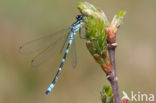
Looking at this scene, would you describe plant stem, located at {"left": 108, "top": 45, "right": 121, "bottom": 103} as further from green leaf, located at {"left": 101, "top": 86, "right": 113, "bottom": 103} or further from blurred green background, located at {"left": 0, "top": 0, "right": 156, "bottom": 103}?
blurred green background, located at {"left": 0, "top": 0, "right": 156, "bottom": 103}

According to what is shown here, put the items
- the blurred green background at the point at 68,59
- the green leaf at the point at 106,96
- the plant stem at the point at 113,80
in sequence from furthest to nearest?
the blurred green background at the point at 68,59 → the green leaf at the point at 106,96 → the plant stem at the point at 113,80

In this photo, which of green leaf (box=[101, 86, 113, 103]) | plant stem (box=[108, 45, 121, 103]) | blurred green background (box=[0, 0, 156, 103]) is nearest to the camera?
plant stem (box=[108, 45, 121, 103])

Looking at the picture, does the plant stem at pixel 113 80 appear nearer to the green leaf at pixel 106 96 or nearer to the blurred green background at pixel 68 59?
the green leaf at pixel 106 96

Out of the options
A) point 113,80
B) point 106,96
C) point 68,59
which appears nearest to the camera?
point 113,80

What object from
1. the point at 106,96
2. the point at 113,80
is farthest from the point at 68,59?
the point at 113,80

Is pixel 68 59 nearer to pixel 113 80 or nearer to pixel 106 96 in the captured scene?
pixel 106 96

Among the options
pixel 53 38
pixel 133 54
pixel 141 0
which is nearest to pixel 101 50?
pixel 53 38

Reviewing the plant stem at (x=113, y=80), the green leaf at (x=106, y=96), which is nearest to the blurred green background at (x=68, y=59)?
the green leaf at (x=106, y=96)

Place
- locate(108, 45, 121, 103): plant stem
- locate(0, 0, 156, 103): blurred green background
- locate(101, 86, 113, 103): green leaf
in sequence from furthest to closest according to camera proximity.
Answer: locate(0, 0, 156, 103): blurred green background → locate(101, 86, 113, 103): green leaf → locate(108, 45, 121, 103): plant stem

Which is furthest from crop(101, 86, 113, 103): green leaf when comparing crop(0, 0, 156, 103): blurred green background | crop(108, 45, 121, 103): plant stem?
crop(0, 0, 156, 103): blurred green background
